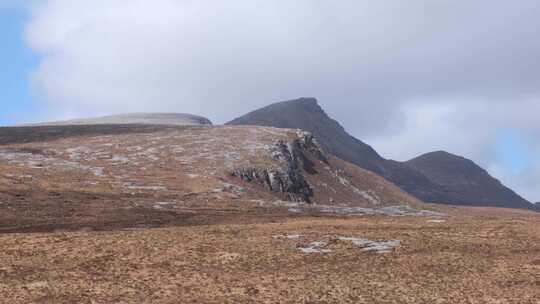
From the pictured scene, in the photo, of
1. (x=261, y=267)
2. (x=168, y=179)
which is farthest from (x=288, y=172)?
(x=261, y=267)

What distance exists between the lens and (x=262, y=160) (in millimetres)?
96812

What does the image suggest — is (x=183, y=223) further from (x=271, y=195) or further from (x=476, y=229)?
(x=271, y=195)

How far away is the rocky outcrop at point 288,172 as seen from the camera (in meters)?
89.4

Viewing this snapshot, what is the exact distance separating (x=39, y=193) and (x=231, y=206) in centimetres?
1927

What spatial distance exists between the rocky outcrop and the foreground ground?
45036 mm

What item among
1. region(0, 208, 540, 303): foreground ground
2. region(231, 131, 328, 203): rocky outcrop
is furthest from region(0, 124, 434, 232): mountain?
region(0, 208, 540, 303): foreground ground

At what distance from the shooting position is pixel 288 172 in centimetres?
9606

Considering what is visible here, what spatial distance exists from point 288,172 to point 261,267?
62487 millimetres

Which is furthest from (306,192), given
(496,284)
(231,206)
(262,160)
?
(496,284)

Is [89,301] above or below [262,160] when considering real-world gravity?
below

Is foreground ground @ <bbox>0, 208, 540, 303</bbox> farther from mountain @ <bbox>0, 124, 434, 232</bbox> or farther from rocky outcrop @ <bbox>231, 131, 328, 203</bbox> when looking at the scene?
rocky outcrop @ <bbox>231, 131, 328, 203</bbox>

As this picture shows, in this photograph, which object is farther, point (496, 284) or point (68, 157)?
point (68, 157)

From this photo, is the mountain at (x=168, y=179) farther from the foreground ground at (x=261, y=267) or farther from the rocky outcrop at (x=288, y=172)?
the foreground ground at (x=261, y=267)

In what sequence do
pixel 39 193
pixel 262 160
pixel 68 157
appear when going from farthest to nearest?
1. pixel 262 160
2. pixel 68 157
3. pixel 39 193
